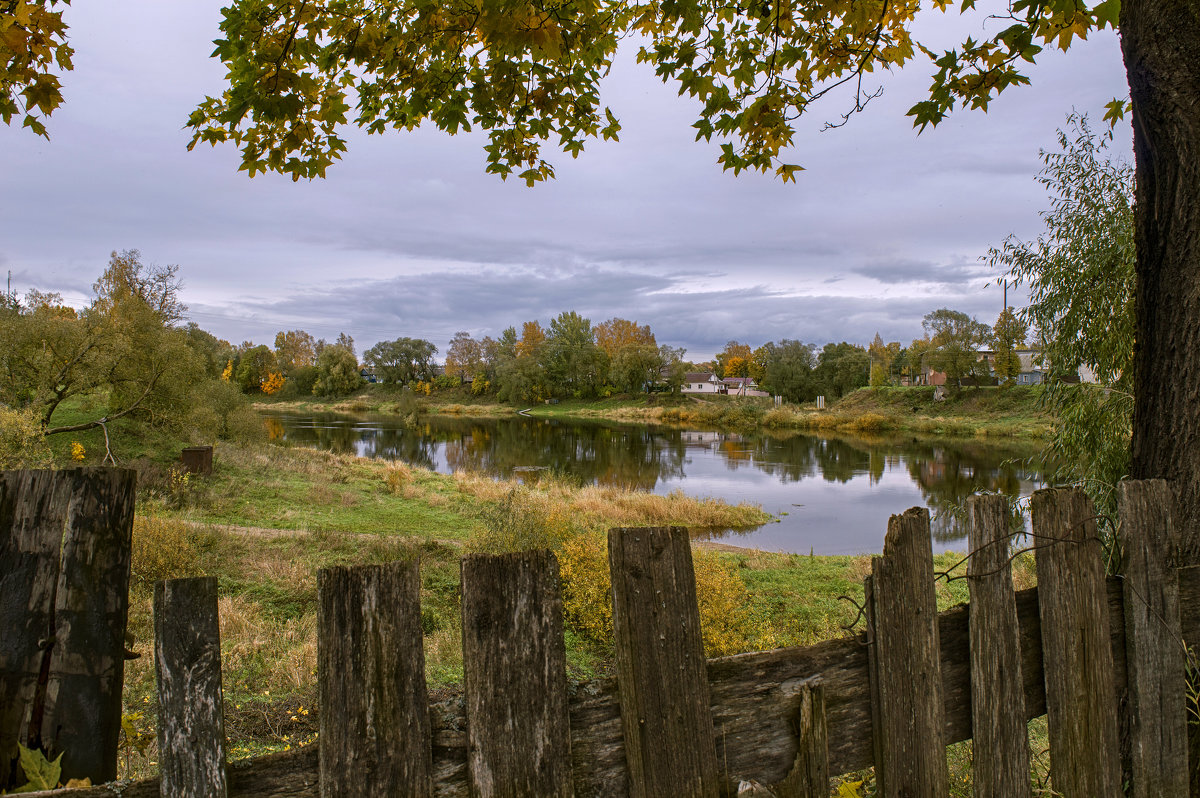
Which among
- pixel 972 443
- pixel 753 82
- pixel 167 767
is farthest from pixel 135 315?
pixel 972 443

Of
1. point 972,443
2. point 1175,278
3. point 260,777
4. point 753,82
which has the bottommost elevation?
point 972,443

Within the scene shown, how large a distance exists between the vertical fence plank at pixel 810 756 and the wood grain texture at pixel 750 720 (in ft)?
0.09

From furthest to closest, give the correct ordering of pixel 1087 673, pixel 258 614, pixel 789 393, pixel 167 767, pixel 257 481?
pixel 789 393, pixel 257 481, pixel 258 614, pixel 1087 673, pixel 167 767

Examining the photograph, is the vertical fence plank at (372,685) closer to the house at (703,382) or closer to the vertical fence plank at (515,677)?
the vertical fence plank at (515,677)

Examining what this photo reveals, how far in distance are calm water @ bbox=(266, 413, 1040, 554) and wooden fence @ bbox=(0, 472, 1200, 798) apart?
11.4m

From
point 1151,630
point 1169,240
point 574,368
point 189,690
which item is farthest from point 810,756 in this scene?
point 574,368

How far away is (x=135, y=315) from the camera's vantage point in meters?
18.7

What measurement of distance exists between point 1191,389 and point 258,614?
732 centimetres

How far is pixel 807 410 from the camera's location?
6041cm

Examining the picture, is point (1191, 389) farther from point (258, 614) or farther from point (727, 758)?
point (258, 614)

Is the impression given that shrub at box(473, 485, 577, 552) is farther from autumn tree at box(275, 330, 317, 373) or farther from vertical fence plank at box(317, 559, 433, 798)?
autumn tree at box(275, 330, 317, 373)

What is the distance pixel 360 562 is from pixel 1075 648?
→ 5.09m

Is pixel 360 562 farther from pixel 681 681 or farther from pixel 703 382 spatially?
pixel 703 382

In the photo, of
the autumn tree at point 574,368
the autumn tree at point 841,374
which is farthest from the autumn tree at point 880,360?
the autumn tree at point 574,368
